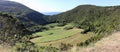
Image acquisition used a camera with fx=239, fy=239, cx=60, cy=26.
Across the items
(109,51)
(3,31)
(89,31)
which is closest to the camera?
(109,51)

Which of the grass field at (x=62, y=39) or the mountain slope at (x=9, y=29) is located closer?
the mountain slope at (x=9, y=29)

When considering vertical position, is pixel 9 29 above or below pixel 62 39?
above

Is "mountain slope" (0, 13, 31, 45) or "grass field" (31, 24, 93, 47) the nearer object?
"mountain slope" (0, 13, 31, 45)

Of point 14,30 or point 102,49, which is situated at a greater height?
point 102,49

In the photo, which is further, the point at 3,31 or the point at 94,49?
the point at 3,31

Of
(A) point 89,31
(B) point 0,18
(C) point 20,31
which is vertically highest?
(B) point 0,18

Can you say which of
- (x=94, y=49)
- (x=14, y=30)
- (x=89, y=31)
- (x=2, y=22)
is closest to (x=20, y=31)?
(x=14, y=30)

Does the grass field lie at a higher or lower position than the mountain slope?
lower

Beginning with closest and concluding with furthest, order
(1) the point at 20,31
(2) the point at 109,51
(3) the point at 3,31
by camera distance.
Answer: (2) the point at 109,51
(3) the point at 3,31
(1) the point at 20,31

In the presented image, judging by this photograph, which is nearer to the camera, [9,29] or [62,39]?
[9,29]

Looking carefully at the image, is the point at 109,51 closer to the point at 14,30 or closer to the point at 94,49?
the point at 94,49

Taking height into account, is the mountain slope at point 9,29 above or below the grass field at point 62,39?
above
